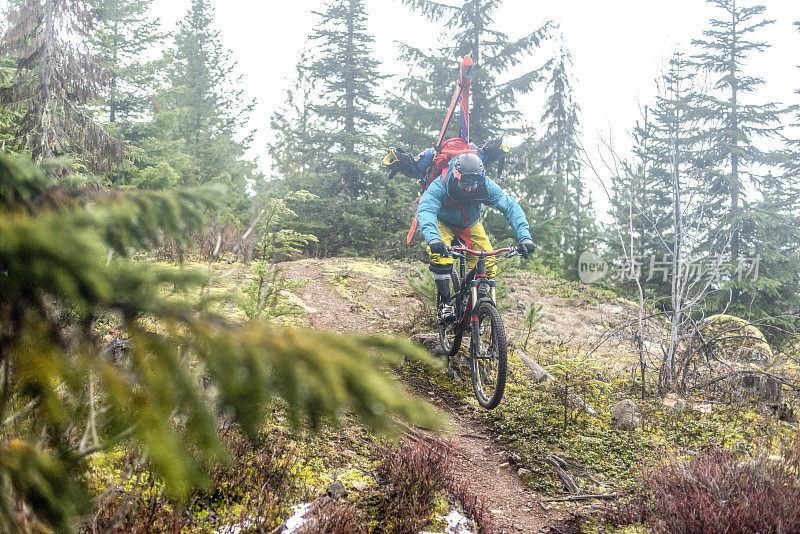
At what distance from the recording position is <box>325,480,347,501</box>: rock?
3.03m

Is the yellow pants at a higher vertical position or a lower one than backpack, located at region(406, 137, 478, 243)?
lower

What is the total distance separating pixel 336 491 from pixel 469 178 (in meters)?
3.73

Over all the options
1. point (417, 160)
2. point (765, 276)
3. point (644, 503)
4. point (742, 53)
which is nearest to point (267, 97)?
point (417, 160)

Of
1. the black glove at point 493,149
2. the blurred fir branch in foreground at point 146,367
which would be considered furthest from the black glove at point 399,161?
the blurred fir branch in foreground at point 146,367

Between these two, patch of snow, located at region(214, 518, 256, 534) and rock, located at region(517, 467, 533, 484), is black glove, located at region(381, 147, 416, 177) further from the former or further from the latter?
patch of snow, located at region(214, 518, 256, 534)

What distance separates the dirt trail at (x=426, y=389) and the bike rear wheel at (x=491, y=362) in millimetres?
323

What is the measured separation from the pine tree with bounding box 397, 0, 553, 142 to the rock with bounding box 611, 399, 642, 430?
12.3 meters

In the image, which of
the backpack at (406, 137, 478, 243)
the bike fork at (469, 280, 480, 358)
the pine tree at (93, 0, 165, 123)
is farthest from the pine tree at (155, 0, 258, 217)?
the bike fork at (469, 280, 480, 358)

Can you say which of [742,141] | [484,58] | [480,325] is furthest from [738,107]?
[480,325]

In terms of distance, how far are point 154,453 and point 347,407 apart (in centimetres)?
38

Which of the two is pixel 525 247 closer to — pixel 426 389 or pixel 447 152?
pixel 447 152

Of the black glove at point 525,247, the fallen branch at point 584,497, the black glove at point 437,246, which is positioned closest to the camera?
the fallen branch at point 584,497

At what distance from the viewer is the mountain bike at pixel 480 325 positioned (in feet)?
16.1

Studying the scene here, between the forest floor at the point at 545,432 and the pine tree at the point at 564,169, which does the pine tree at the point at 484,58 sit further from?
the forest floor at the point at 545,432
